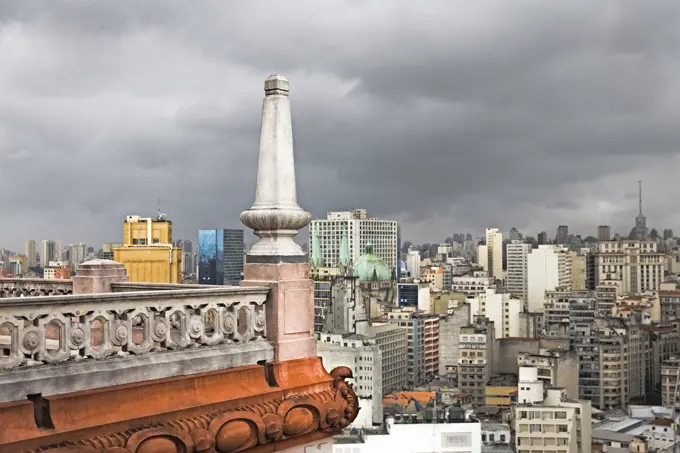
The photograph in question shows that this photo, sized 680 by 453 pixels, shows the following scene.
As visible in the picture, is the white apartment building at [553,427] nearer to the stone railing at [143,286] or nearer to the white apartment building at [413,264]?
the stone railing at [143,286]

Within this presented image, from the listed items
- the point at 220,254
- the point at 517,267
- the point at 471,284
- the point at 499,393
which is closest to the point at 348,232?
the point at 517,267

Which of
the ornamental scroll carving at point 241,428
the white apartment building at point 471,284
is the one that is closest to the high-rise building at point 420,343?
the white apartment building at point 471,284

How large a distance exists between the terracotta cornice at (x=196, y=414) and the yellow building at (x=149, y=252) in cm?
2267

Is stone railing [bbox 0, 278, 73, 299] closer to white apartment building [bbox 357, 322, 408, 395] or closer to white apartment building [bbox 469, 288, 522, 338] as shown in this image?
white apartment building [bbox 357, 322, 408, 395]

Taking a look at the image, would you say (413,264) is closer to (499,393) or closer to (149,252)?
(499,393)

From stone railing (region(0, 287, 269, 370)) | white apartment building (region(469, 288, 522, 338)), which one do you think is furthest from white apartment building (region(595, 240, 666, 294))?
stone railing (region(0, 287, 269, 370))

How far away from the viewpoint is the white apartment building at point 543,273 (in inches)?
5032

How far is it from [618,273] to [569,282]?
7.86 m

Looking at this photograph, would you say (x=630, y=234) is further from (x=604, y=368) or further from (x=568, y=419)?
(x=568, y=419)

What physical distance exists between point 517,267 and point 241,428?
458ft

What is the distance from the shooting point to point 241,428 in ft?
15.6

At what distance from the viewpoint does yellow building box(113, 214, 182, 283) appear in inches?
1147

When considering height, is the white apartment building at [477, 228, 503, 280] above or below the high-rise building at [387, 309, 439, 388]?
above

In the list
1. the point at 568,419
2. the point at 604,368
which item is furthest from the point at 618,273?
the point at 568,419
